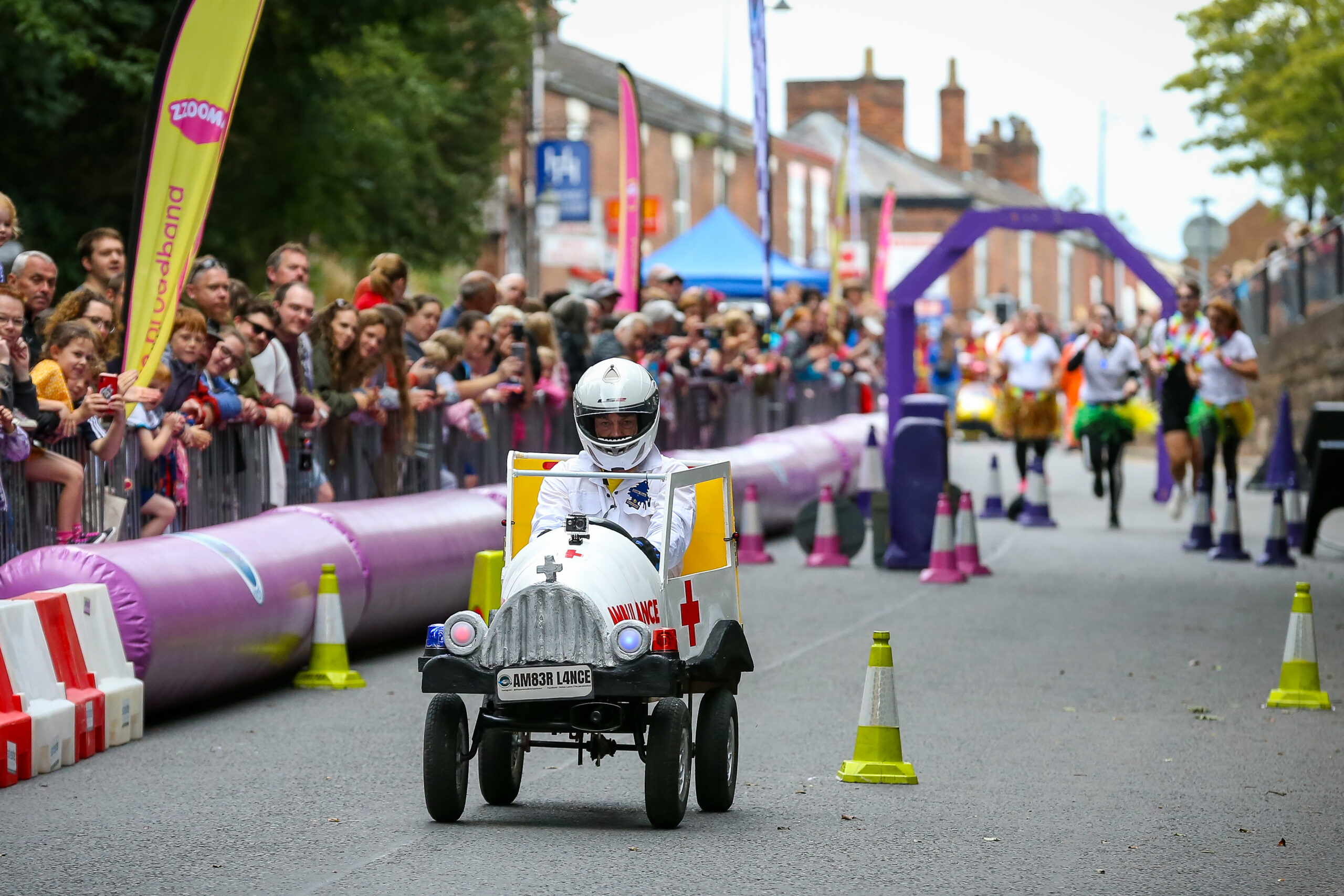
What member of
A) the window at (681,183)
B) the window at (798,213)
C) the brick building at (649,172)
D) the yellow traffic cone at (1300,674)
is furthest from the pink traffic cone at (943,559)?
the window at (798,213)

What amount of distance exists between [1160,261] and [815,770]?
4518 inches

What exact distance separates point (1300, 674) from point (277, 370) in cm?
588

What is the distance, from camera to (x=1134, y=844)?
714 centimetres

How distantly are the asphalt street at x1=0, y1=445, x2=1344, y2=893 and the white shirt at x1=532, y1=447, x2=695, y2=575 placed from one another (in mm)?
1028

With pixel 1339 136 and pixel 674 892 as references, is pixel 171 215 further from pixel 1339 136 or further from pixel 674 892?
pixel 1339 136

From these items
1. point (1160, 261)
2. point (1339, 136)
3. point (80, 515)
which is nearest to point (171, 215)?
point (80, 515)

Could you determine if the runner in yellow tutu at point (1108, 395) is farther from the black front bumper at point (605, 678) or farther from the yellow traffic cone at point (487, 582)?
the black front bumper at point (605, 678)

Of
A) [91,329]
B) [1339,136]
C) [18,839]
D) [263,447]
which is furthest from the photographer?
[1339,136]

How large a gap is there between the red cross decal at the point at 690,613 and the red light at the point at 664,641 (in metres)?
0.48

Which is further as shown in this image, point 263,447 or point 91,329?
point 263,447

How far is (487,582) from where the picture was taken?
10508mm

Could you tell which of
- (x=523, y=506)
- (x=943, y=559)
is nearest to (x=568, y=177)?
(x=943, y=559)

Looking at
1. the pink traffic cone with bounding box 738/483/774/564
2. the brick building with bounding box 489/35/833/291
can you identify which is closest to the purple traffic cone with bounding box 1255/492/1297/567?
the pink traffic cone with bounding box 738/483/774/564

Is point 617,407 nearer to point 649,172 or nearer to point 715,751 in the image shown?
point 715,751
